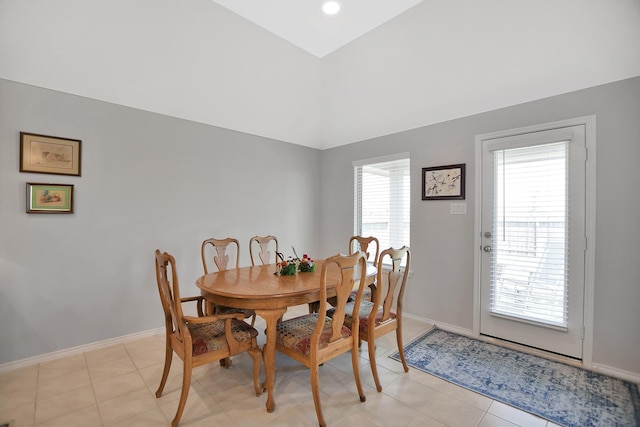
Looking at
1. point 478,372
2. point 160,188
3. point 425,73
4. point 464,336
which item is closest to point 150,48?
point 160,188

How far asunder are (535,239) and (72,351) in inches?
176

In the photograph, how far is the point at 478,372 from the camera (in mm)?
2426

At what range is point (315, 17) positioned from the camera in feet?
9.34

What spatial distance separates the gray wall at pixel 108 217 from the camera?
2.45 m

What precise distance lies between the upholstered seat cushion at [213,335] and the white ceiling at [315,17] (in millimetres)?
2776

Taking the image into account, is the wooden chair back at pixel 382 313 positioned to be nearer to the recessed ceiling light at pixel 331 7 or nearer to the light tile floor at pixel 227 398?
the light tile floor at pixel 227 398

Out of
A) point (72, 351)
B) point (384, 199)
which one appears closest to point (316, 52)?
point (384, 199)

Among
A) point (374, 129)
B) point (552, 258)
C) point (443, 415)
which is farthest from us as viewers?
point (374, 129)

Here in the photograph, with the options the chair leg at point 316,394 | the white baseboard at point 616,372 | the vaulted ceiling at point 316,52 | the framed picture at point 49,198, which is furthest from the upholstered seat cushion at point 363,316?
the framed picture at point 49,198

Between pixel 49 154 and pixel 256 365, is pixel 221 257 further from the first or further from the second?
pixel 49 154

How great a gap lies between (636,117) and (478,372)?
240 centimetres

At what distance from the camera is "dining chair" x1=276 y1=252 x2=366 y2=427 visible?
1.83 metres

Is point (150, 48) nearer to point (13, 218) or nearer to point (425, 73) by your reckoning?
point (13, 218)

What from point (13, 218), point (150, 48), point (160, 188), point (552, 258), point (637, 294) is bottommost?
point (637, 294)
